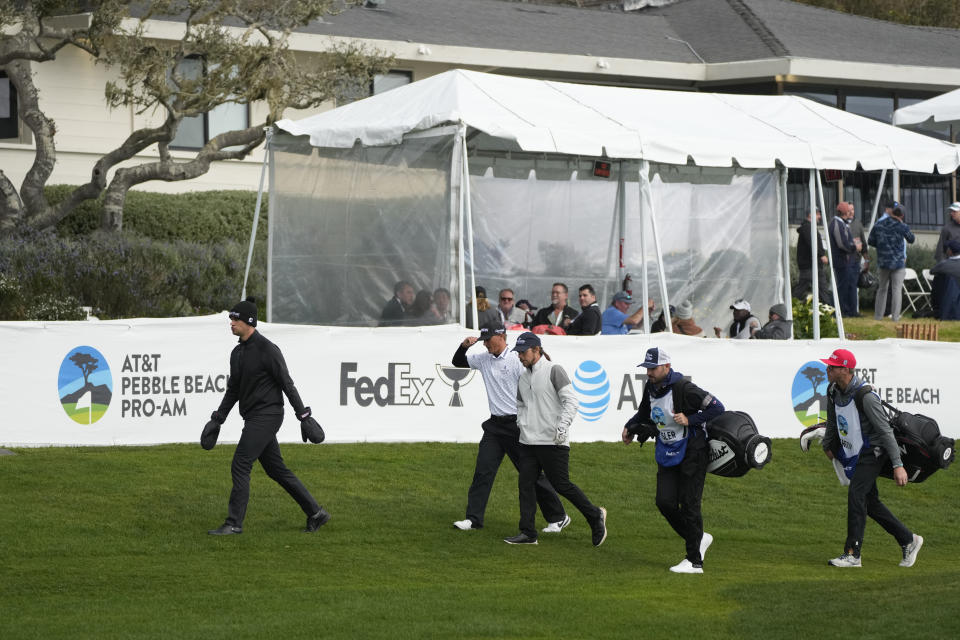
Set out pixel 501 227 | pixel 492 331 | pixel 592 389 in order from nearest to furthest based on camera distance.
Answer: pixel 492 331, pixel 592 389, pixel 501 227

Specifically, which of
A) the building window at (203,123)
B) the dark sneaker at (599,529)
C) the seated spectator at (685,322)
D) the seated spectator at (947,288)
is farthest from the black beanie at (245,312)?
the building window at (203,123)

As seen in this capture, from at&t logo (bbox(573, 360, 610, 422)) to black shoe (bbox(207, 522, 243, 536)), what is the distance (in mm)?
5364

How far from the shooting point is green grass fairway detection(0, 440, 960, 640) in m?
8.22

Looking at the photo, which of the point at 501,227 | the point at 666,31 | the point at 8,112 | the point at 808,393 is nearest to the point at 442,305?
the point at 501,227

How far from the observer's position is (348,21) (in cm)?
2789

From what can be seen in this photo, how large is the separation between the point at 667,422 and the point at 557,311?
7.99 meters

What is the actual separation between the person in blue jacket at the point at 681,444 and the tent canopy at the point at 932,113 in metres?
14.8

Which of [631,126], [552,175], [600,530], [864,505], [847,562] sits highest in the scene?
[631,126]

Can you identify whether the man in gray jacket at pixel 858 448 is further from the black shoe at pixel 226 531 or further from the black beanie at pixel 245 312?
the black shoe at pixel 226 531

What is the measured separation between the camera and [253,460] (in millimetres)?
10641

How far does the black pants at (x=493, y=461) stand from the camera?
37.1ft

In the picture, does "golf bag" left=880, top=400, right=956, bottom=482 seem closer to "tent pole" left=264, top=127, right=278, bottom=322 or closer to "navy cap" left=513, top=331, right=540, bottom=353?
"navy cap" left=513, top=331, right=540, bottom=353

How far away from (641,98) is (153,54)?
7.92m

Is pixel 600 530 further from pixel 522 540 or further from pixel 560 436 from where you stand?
pixel 560 436
